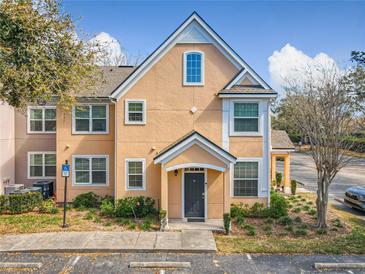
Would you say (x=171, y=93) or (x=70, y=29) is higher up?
(x=70, y=29)

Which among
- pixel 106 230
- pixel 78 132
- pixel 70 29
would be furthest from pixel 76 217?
pixel 70 29

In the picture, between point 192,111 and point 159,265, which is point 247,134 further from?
point 159,265

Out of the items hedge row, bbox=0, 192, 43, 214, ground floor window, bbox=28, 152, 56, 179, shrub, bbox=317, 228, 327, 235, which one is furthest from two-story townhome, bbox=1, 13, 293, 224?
ground floor window, bbox=28, 152, 56, 179

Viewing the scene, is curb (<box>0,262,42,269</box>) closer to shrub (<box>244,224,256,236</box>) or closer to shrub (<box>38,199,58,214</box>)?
shrub (<box>38,199,58,214</box>)

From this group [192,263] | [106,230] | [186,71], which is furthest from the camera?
[186,71]

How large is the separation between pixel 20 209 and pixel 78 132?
492 centimetres

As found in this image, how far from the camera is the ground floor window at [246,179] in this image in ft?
46.9

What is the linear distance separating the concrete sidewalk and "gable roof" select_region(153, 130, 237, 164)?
3411 mm

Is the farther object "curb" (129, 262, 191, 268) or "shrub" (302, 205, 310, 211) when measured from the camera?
"shrub" (302, 205, 310, 211)

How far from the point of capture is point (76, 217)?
13320 mm

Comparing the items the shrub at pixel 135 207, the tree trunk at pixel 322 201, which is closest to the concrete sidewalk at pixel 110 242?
the shrub at pixel 135 207

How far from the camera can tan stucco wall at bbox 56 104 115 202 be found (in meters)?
15.5

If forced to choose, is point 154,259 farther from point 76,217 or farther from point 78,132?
point 78,132

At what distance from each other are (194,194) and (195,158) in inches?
78.4
